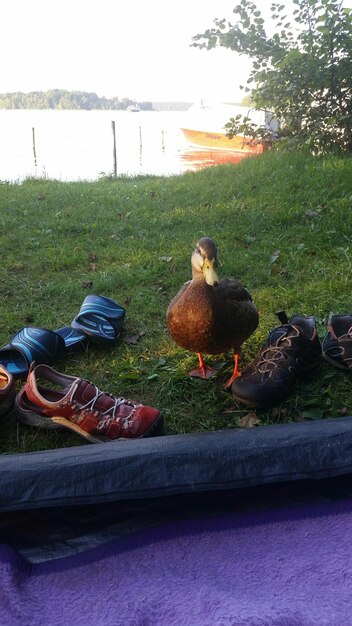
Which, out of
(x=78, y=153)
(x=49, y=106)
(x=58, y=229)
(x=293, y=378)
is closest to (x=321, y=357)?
(x=293, y=378)

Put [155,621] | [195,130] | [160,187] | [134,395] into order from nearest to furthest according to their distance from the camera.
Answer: [155,621] < [134,395] < [160,187] < [195,130]

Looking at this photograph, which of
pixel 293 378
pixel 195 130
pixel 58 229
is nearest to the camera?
pixel 293 378

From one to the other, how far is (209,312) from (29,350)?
0.82 m

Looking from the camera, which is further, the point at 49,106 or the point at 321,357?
the point at 49,106

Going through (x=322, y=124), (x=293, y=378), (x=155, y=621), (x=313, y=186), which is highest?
(x=322, y=124)

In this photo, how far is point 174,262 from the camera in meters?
3.72

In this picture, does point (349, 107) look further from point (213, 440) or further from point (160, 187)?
point (213, 440)

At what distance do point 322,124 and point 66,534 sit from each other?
6.04 metres

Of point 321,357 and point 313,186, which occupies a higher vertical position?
point 313,186

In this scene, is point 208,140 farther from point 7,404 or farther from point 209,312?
point 7,404

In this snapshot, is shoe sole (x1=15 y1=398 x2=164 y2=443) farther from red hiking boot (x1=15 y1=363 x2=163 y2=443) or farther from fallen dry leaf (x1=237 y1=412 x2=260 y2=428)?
fallen dry leaf (x1=237 y1=412 x2=260 y2=428)

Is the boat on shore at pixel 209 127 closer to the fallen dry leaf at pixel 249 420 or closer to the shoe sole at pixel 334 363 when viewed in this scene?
the shoe sole at pixel 334 363

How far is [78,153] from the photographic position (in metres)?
19.0

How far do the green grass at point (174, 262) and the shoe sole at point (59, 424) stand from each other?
46 mm
